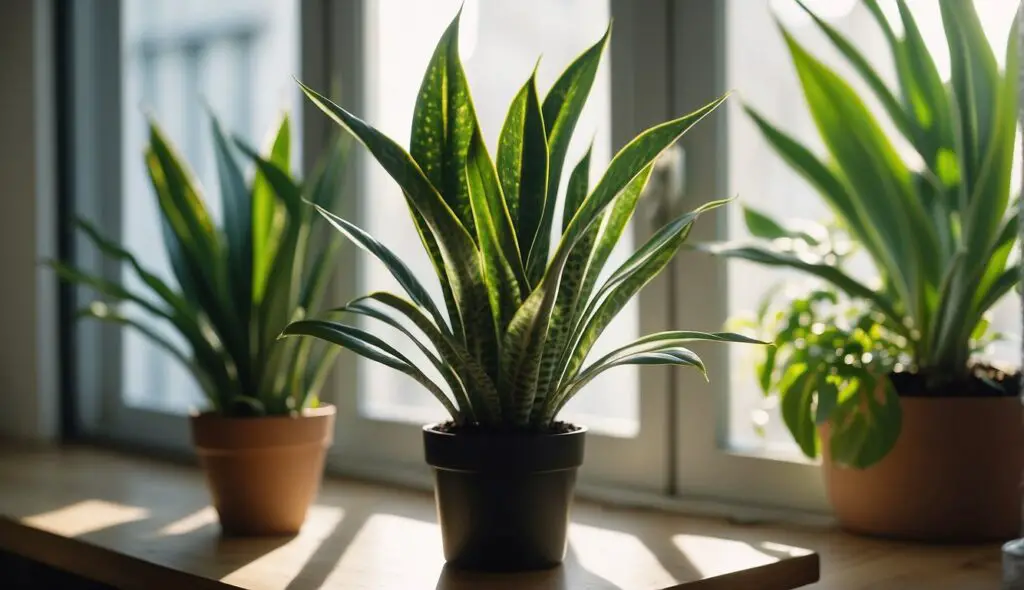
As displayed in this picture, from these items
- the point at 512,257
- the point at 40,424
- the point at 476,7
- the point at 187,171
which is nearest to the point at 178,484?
the point at 187,171

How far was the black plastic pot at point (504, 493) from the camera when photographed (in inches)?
37.1

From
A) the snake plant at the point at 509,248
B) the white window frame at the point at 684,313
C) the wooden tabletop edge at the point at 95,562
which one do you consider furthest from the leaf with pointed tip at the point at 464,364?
the white window frame at the point at 684,313

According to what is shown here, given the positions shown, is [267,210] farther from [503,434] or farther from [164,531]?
[503,434]

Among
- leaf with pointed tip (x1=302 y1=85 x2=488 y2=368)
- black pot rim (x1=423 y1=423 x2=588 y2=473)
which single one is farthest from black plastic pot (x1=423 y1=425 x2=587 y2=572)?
leaf with pointed tip (x1=302 y1=85 x2=488 y2=368)

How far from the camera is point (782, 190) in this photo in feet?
4.63

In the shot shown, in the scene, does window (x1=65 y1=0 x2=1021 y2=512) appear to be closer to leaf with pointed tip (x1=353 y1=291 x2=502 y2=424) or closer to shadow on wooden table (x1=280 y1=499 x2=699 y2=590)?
shadow on wooden table (x1=280 y1=499 x2=699 y2=590)

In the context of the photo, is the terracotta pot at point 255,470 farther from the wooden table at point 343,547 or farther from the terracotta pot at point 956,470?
the terracotta pot at point 956,470

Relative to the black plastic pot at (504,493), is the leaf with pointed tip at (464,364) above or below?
above

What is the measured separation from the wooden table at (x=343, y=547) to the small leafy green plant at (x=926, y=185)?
279 millimetres

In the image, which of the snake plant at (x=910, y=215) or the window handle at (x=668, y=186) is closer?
the snake plant at (x=910, y=215)

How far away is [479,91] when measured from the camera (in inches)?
65.9

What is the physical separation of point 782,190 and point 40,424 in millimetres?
1609

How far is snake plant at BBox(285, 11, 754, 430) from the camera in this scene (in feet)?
2.99

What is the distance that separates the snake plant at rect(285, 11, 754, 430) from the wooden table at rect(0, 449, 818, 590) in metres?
0.17
